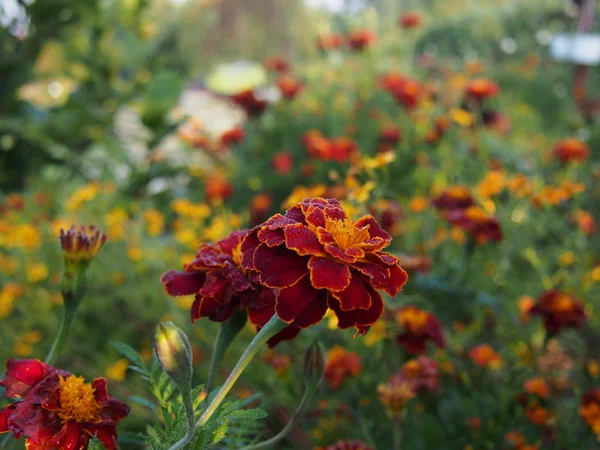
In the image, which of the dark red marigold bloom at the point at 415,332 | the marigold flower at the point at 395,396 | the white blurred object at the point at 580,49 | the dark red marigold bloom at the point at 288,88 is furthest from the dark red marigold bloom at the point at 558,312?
the white blurred object at the point at 580,49

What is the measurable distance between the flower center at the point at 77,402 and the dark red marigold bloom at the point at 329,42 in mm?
3296

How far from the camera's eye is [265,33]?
29.0 feet

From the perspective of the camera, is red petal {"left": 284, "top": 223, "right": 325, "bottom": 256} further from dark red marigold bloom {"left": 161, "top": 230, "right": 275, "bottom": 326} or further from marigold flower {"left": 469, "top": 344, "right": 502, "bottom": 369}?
marigold flower {"left": 469, "top": 344, "right": 502, "bottom": 369}

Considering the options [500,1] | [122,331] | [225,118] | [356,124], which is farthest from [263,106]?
Result: [500,1]

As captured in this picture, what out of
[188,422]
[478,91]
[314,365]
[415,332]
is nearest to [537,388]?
[415,332]

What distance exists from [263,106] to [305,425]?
185 centimetres

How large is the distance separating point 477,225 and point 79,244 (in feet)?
3.37

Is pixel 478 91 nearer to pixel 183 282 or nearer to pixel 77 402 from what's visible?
pixel 183 282

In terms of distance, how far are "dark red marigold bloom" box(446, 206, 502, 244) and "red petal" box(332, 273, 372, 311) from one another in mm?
972

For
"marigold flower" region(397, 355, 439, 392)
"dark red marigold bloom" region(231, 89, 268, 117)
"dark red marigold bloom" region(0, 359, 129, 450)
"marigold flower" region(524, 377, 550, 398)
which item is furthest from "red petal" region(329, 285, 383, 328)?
"dark red marigold bloom" region(231, 89, 268, 117)

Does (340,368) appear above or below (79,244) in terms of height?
below

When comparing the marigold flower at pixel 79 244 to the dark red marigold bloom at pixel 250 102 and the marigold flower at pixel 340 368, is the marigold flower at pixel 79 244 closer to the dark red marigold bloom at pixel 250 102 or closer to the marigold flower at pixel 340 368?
the marigold flower at pixel 340 368

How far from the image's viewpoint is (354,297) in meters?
0.60

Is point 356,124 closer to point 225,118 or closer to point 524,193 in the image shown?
point 524,193
